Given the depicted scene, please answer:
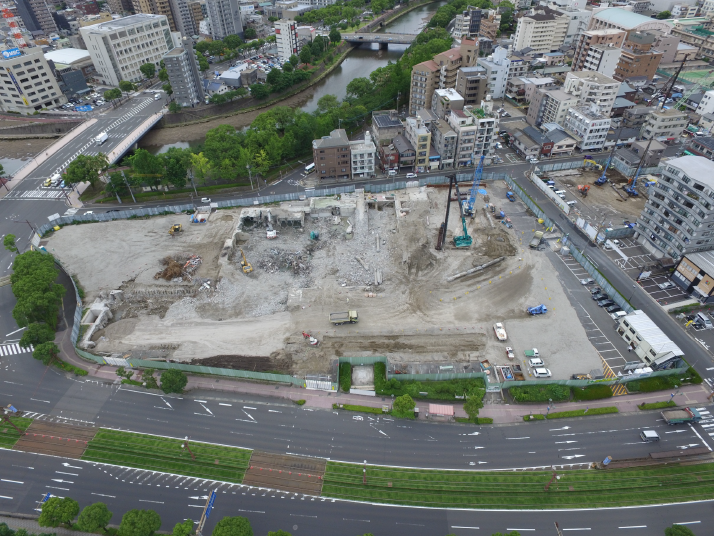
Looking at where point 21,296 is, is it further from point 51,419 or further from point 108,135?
point 108,135

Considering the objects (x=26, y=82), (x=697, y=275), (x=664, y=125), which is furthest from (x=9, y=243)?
(x=664, y=125)

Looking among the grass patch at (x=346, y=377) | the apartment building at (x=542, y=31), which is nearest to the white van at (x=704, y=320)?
the grass patch at (x=346, y=377)

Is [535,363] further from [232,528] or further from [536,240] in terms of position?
[232,528]

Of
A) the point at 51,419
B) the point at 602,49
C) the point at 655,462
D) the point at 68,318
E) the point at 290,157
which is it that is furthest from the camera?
the point at 602,49

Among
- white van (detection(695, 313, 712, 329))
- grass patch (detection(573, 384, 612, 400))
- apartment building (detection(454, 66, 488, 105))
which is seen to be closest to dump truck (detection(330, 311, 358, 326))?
grass patch (detection(573, 384, 612, 400))

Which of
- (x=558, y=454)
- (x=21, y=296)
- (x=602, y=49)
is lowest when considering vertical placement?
(x=558, y=454)

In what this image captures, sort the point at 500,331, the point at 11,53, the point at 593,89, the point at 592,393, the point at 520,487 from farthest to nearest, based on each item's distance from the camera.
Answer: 1. the point at 11,53
2. the point at 593,89
3. the point at 500,331
4. the point at 592,393
5. the point at 520,487

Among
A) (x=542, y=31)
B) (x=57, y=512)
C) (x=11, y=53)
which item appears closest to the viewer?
(x=57, y=512)

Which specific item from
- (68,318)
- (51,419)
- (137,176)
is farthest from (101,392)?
(137,176)
